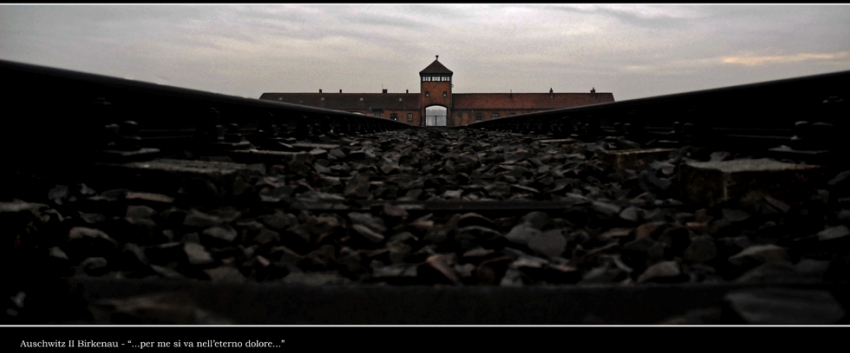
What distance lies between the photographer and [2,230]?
165 cm

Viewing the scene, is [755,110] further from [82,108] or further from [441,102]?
[441,102]

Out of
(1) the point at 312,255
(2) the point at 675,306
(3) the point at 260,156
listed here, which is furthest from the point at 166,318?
(3) the point at 260,156

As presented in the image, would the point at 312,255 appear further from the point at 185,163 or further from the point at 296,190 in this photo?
the point at 185,163

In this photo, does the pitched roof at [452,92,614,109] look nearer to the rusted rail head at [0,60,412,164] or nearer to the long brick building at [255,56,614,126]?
the long brick building at [255,56,614,126]

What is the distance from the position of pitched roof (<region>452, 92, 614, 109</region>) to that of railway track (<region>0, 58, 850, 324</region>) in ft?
213

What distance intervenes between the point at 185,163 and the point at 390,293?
1796 mm

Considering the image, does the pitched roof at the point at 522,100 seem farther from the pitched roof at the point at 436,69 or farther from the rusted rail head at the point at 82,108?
the rusted rail head at the point at 82,108

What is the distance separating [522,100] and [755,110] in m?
66.9

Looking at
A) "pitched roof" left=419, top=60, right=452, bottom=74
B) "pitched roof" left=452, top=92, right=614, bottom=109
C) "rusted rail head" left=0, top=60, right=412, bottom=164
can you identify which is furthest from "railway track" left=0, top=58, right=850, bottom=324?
"pitched roof" left=419, top=60, right=452, bottom=74

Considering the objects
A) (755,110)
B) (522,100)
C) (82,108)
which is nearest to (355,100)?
(522,100)

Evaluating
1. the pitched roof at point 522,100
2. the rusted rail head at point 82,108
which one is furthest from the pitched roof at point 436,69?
the rusted rail head at point 82,108

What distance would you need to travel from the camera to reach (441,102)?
6662 centimetres

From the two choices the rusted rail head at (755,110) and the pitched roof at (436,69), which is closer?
the rusted rail head at (755,110)

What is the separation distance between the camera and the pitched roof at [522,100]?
6719 cm
